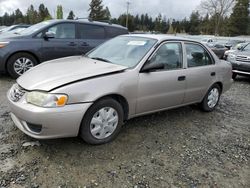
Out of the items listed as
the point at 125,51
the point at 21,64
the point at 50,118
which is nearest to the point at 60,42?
the point at 21,64

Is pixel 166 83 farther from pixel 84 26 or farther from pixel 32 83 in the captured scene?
pixel 84 26

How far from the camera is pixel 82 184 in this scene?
2650 mm

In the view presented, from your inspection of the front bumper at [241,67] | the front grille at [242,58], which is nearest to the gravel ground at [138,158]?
the front bumper at [241,67]

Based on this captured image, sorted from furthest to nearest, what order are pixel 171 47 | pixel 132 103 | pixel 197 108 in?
pixel 197 108
pixel 171 47
pixel 132 103

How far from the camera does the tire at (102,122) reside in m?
3.19

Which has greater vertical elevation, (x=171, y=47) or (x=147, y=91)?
(x=171, y=47)

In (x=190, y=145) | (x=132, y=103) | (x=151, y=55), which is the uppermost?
(x=151, y=55)

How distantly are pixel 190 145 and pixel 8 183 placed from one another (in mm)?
2410

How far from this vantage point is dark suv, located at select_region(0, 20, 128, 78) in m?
6.42

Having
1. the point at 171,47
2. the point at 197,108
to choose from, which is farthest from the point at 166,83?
the point at 197,108

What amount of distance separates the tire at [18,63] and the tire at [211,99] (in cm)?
449

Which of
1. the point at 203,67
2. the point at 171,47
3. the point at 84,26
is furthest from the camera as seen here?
the point at 84,26

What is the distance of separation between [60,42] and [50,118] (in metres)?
4.62

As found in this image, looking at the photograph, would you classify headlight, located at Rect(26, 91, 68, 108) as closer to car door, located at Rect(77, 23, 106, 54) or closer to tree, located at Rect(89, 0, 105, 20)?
car door, located at Rect(77, 23, 106, 54)
